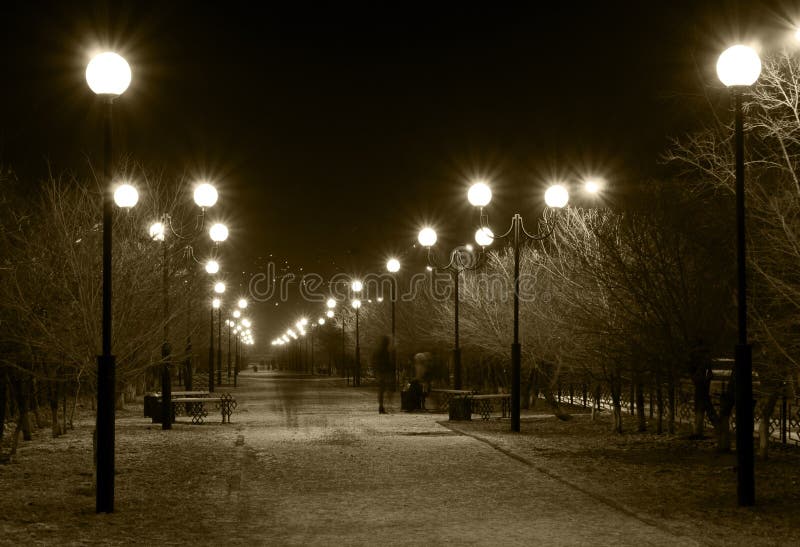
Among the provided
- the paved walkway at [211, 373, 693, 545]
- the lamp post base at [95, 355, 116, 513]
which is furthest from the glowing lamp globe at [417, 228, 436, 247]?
the lamp post base at [95, 355, 116, 513]

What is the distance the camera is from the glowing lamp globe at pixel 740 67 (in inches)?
497

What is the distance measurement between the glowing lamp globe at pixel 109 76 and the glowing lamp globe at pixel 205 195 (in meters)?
9.56

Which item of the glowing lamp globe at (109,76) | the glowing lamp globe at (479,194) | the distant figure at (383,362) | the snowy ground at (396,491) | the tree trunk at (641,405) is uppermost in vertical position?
the glowing lamp globe at (479,194)

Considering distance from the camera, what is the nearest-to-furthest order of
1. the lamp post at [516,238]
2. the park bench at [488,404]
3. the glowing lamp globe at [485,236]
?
the lamp post at [516,238] → the glowing lamp globe at [485,236] → the park bench at [488,404]

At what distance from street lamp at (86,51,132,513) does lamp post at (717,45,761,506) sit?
7318mm

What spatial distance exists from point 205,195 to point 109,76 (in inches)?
386

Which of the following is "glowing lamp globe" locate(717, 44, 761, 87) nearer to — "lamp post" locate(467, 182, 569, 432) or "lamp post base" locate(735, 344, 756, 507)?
"lamp post base" locate(735, 344, 756, 507)

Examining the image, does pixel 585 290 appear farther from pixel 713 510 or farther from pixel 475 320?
pixel 475 320

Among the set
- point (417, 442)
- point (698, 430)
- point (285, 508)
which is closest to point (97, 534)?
point (285, 508)

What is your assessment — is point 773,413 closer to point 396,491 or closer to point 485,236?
point 485,236

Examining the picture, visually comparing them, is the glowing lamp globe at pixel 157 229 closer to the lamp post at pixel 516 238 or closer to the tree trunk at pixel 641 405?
the lamp post at pixel 516 238

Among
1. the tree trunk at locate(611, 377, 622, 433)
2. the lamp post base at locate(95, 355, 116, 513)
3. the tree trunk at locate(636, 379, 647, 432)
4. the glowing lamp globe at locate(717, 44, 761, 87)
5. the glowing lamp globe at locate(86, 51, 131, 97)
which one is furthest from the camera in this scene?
the tree trunk at locate(611, 377, 622, 433)

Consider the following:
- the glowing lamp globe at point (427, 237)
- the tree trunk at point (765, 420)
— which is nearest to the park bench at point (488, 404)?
the glowing lamp globe at point (427, 237)

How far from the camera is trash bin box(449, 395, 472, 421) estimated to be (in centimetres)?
2866
